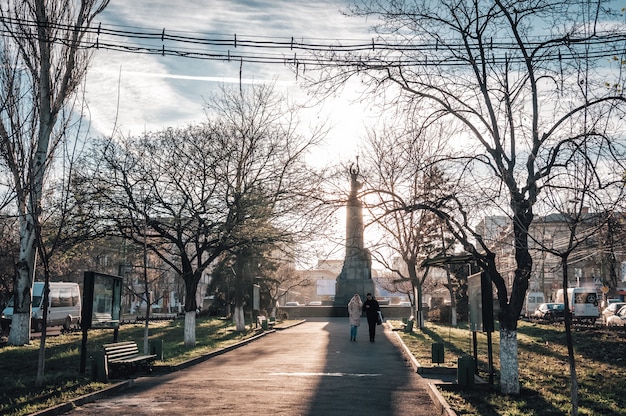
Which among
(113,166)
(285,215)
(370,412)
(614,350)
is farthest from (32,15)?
(614,350)

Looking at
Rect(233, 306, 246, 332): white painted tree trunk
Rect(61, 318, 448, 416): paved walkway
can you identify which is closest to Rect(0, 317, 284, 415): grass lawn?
Rect(61, 318, 448, 416): paved walkway

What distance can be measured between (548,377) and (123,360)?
361 inches

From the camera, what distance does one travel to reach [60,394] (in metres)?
11.7

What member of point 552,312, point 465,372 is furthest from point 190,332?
point 552,312

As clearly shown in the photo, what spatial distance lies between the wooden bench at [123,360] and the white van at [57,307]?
19.4 m

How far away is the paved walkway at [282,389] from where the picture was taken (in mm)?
10669

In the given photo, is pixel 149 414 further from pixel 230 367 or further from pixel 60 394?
pixel 230 367

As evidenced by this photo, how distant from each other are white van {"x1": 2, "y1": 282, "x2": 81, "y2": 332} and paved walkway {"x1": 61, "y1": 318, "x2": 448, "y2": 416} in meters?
18.0

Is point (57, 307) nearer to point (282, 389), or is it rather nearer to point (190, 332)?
point (190, 332)

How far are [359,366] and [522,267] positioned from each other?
6.51 meters

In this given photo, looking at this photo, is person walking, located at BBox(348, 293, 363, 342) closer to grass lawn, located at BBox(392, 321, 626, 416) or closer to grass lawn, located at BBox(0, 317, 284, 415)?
grass lawn, located at BBox(392, 321, 626, 416)

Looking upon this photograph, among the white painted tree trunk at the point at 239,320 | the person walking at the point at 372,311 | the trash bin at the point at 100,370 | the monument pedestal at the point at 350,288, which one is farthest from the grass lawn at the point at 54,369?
the monument pedestal at the point at 350,288

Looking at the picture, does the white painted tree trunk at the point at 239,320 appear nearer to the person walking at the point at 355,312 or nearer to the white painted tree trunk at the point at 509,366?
the person walking at the point at 355,312

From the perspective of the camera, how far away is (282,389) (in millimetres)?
12875
